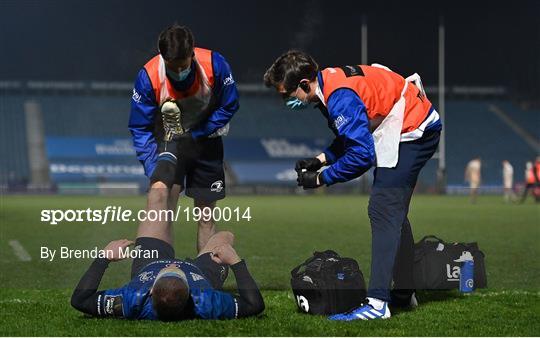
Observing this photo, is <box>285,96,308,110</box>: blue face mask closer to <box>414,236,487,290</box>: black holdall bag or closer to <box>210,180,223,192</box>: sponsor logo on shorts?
<box>210,180,223,192</box>: sponsor logo on shorts

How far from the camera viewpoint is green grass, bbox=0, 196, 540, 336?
14.6 feet

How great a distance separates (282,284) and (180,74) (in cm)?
214

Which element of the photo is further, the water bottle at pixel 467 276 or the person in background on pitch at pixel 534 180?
the person in background on pitch at pixel 534 180

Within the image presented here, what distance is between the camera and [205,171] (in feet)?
18.7

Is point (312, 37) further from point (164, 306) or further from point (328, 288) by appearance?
point (164, 306)

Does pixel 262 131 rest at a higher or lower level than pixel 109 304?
higher

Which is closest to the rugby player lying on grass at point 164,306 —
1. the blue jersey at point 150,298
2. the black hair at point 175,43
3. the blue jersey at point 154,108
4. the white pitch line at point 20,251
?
the blue jersey at point 150,298

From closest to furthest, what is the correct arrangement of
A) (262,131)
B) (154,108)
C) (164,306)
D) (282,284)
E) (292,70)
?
(164,306) → (292,70) → (154,108) → (282,284) → (262,131)

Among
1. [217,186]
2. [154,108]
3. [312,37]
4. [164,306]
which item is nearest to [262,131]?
[312,37]

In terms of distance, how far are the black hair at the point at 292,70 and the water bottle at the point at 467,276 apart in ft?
6.16

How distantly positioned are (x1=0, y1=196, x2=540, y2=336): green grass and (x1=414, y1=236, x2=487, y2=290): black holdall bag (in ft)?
0.33

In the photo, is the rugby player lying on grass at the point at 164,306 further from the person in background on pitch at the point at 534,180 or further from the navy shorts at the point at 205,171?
the person in background on pitch at the point at 534,180

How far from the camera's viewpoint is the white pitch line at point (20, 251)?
8.50m

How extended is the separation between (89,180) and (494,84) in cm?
1734
